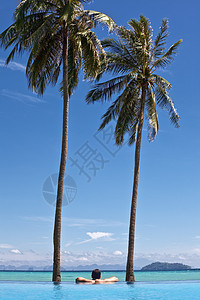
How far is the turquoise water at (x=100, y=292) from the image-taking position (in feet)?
41.7

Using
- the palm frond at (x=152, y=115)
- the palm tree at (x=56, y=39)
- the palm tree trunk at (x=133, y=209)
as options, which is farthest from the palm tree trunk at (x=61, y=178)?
the palm frond at (x=152, y=115)

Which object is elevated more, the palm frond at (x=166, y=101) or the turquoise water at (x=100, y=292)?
the palm frond at (x=166, y=101)

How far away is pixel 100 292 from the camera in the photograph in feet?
44.5

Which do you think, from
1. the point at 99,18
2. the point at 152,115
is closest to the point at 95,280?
the point at 152,115

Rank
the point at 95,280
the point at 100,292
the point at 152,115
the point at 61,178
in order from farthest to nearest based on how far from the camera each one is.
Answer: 1. the point at 152,115
2. the point at 61,178
3. the point at 95,280
4. the point at 100,292

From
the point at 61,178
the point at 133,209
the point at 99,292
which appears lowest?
the point at 99,292

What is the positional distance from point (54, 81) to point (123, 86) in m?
3.70

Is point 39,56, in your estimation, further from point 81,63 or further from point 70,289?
point 70,289

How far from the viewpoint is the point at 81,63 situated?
19828mm

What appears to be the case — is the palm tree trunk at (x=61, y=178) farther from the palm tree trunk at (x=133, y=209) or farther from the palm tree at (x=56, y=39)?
the palm tree trunk at (x=133, y=209)

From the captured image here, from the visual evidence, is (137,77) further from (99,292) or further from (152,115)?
(99,292)

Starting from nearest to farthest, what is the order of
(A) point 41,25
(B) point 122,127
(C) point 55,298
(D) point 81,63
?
1. (C) point 55,298
2. (A) point 41,25
3. (D) point 81,63
4. (B) point 122,127

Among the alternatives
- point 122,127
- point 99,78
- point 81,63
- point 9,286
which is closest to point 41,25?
point 81,63

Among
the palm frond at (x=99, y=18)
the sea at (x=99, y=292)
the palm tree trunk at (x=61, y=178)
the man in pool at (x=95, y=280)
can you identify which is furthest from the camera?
the palm frond at (x=99, y=18)
